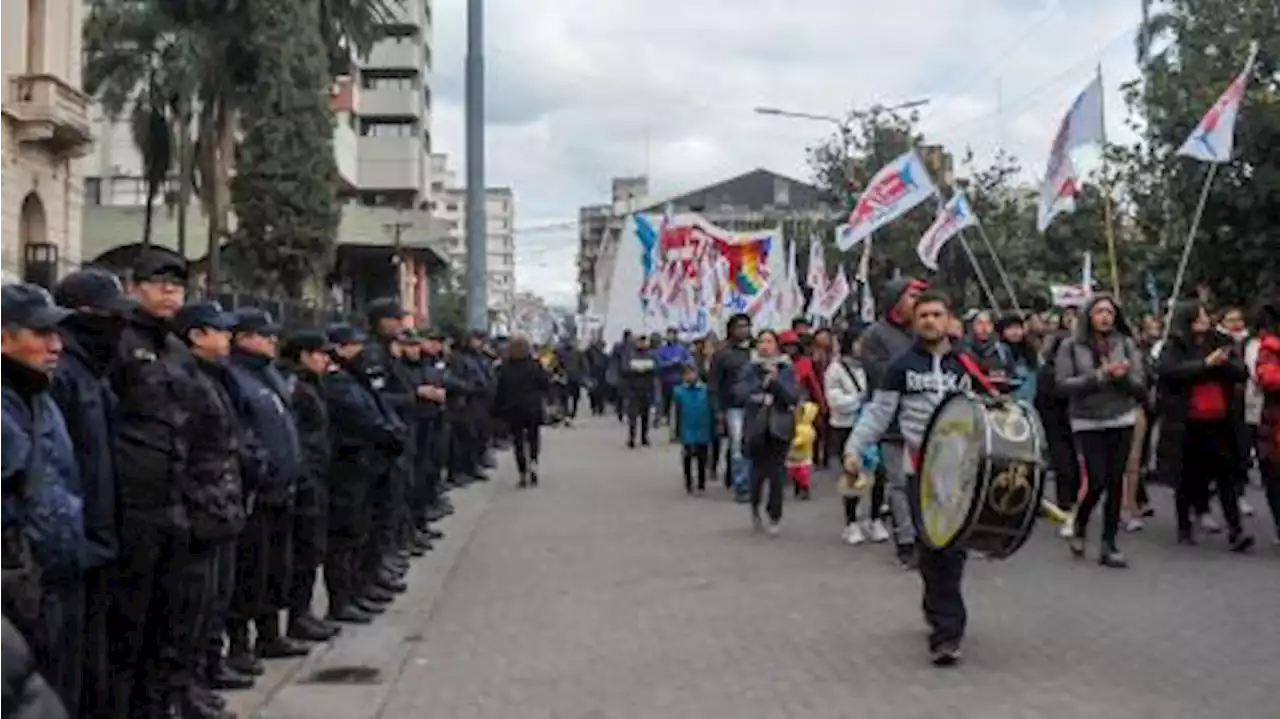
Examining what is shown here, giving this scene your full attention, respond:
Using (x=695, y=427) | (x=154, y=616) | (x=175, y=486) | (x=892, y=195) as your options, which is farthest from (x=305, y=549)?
(x=892, y=195)

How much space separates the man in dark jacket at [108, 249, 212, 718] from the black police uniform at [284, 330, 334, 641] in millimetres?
2130

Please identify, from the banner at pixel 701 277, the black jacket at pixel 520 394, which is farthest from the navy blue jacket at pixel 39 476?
the banner at pixel 701 277

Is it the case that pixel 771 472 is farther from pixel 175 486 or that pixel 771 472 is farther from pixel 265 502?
pixel 175 486

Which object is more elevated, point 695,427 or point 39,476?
point 39,476

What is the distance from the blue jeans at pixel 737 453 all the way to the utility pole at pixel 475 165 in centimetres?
794

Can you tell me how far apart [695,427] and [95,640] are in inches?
517

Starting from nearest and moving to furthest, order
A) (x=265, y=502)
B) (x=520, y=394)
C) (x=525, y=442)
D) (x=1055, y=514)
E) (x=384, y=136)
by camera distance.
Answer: (x=265, y=502), (x=1055, y=514), (x=520, y=394), (x=525, y=442), (x=384, y=136)

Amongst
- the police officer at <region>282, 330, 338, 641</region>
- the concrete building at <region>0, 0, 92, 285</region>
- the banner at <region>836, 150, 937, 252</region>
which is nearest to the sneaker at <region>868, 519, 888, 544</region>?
the police officer at <region>282, 330, 338, 641</region>

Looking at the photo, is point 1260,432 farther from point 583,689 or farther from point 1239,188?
point 1239,188

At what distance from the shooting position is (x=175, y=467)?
6.67 m

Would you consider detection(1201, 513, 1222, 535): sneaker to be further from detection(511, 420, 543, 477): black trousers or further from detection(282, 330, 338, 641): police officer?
detection(511, 420, 543, 477): black trousers

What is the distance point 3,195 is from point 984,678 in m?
33.7

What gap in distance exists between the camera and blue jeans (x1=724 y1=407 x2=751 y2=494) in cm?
1683

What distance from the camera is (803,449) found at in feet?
55.7
